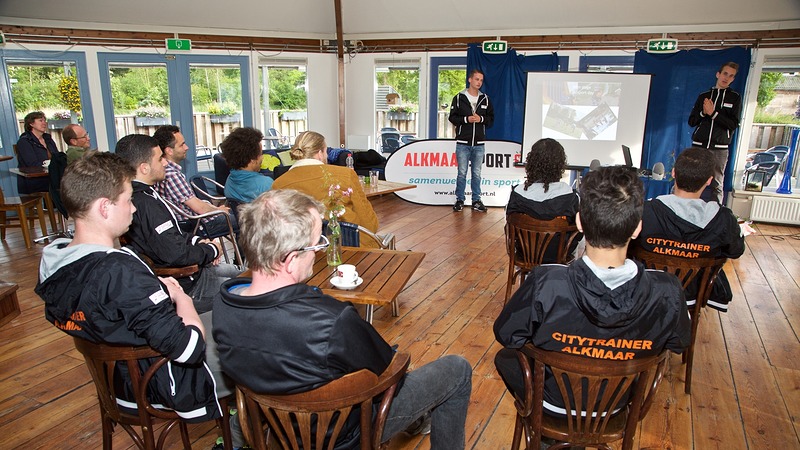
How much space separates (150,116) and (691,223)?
779cm

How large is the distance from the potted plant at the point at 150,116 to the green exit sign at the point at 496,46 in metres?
5.08

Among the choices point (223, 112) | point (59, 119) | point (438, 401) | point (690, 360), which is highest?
point (223, 112)

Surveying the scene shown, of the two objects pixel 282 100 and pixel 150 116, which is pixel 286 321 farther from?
pixel 282 100

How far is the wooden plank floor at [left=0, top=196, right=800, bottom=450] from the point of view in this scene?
236cm

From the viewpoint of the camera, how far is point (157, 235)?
8.30 feet

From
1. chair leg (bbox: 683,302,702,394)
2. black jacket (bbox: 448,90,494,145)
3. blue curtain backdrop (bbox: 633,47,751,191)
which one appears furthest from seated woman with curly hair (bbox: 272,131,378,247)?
blue curtain backdrop (bbox: 633,47,751,191)

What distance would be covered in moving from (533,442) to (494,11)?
7.10 m

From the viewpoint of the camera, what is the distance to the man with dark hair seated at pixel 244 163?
3.70m

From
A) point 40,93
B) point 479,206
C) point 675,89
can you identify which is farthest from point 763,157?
point 40,93

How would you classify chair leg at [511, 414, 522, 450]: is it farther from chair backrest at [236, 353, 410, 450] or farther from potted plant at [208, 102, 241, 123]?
potted plant at [208, 102, 241, 123]

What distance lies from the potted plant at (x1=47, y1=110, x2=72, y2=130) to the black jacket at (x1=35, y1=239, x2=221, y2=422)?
22.3 ft

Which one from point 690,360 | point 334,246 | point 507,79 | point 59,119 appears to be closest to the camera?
point 334,246

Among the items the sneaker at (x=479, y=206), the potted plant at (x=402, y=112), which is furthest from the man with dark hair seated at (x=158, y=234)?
the potted plant at (x=402, y=112)

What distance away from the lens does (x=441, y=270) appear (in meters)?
4.49
